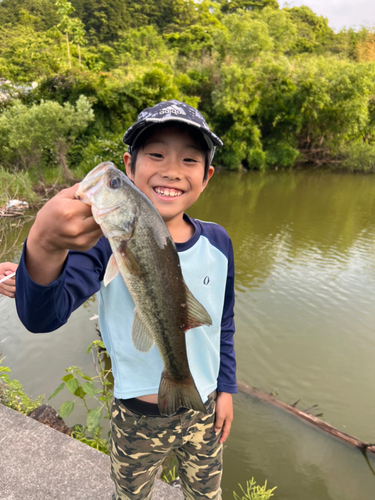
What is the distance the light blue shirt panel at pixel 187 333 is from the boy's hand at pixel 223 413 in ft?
0.37

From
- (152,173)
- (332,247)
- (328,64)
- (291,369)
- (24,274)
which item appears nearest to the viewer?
(24,274)

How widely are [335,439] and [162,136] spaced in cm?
352

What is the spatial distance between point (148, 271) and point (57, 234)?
0.29m

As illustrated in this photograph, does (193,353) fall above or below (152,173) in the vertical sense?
below

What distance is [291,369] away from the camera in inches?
177

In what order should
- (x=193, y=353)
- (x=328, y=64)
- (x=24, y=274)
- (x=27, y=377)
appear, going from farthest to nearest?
(x=328, y=64) → (x=27, y=377) → (x=193, y=353) → (x=24, y=274)

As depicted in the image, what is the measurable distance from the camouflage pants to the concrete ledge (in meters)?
0.51

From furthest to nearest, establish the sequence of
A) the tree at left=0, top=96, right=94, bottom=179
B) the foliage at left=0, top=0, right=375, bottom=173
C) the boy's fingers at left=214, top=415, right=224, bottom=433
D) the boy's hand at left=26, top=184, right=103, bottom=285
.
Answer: the foliage at left=0, top=0, right=375, bottom=173 < the tree at left=0, top=96, right=94, bottom=179 < the boy's fingers at left=214, top=415, right=224, bottom=433 < the boy's hand at left=26, top=184, right=103, bottom=285

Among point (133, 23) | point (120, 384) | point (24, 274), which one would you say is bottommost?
point (120, 384)

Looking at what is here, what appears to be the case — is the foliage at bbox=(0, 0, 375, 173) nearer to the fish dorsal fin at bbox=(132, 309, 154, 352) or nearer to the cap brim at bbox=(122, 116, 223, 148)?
the cap brim at bbox=(122, 116, 223, 148)

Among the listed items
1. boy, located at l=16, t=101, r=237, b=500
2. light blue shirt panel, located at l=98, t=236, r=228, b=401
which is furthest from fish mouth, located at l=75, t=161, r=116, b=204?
light blue shirt panel, located at l=98, t=236, r=228, b=401

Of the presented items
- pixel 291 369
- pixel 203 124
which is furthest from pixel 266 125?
pixel 203 124

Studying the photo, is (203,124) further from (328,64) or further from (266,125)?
(328,64)

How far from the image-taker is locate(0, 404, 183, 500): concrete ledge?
1921 mm
